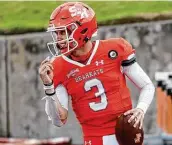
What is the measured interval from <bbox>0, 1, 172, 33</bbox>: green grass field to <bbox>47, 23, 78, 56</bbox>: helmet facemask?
17.1ft

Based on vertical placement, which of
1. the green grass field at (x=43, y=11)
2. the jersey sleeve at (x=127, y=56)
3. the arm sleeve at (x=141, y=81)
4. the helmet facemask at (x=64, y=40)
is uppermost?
the green grass field at (x=43, y=11)

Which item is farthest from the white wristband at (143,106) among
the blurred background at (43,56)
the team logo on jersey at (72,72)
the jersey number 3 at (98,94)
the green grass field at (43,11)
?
the green grass field at (43,11)

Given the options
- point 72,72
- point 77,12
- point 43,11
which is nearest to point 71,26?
point 77,12

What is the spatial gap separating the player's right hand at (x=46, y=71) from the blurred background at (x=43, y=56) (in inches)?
200

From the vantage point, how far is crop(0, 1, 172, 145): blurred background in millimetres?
11141

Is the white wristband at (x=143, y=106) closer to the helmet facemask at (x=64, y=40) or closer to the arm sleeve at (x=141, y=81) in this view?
the arm sleeve at (x=141, y=81)

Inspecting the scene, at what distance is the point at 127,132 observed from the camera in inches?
245

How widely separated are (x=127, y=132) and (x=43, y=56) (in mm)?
5448

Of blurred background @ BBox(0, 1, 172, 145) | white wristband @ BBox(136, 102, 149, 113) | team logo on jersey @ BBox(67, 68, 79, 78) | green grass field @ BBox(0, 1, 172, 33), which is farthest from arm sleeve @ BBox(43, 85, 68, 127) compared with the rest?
green grass field @ BBox(0, 1, 172, 33)

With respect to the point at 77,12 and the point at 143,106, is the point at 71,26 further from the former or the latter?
the point at 143,106

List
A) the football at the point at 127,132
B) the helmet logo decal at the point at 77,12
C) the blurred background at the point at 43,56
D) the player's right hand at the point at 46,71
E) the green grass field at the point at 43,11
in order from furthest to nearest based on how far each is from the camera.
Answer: the green grass field at the point at 43,11
the blurred background at the point at 43,56
the helmet logo decal at the point at 77,12
the football at the point at 127,132
the player's right hand at the point at 46,71

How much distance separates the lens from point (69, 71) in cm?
641

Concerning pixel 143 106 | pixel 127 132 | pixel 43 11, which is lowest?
pixel 127 132

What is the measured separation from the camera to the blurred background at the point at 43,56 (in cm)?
1114
